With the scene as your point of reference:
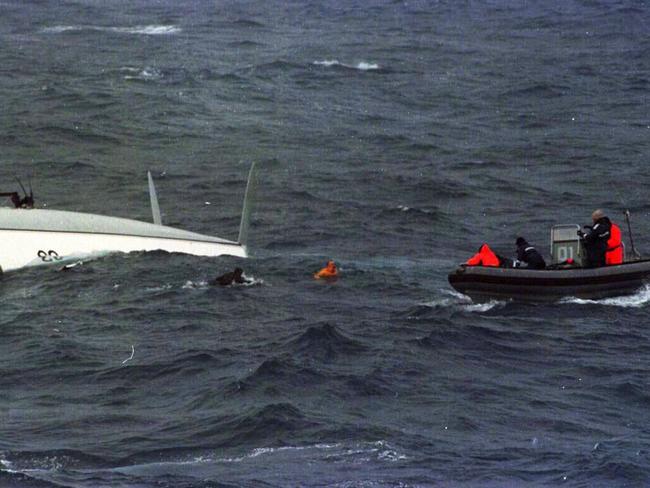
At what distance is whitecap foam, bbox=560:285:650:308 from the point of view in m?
39.2

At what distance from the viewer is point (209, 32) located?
3578 inches

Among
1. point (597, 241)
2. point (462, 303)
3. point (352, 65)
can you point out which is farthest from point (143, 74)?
point (597, 241)

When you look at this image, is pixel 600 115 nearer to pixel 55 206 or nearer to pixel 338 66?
pixel 338 66

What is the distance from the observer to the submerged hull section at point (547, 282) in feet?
126

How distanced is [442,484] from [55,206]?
29.6 metres

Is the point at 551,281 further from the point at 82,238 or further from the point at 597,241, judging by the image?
the point at 82,238

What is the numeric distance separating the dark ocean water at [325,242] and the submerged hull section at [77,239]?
61 centimetres

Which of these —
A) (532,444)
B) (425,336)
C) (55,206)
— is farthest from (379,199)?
(532,444)

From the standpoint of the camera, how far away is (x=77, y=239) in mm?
44250

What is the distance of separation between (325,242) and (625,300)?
11.5m

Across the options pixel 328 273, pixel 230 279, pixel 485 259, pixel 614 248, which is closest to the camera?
pixel 485 259

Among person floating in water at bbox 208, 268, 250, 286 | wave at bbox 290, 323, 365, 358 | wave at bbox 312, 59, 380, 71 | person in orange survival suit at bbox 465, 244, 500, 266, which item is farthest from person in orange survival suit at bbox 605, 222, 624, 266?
wave at bbox 312, 59, 380, 71

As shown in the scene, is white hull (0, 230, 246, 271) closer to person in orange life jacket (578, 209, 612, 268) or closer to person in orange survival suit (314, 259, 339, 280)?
person in orange survival suit (314, 259, 339, 280)

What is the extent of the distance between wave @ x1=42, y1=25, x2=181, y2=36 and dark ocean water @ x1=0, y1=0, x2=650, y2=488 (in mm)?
393
